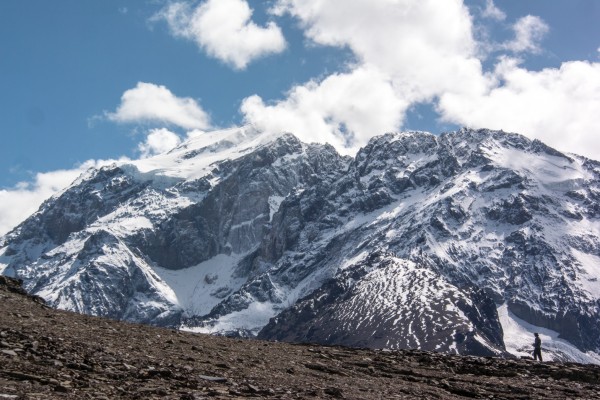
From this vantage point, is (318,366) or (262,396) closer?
(262,396)

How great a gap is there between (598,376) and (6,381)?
97.0ft

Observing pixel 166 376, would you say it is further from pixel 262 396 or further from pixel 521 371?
pixel 521 371

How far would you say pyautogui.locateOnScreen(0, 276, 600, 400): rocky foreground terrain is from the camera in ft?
72.5

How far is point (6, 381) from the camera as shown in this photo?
2036 cm

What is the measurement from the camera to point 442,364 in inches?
1529

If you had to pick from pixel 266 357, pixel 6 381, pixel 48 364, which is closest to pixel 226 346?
pixel 266 357

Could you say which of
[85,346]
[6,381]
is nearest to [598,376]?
[85,346]

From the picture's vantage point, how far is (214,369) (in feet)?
91.8

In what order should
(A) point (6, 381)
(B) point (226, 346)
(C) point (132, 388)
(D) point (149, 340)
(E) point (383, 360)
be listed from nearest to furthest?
(A) point (6, 381) < (C) point (132, 388) < (D) point (149, 340) < (B) point (226, 346) < (E) point (383, 360)

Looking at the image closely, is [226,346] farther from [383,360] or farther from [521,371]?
[521,371]

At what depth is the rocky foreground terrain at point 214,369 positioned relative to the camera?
22.1m

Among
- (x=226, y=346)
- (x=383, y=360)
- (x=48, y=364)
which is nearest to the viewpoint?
(x=48, y=364)

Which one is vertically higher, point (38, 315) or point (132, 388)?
point (38, 315)

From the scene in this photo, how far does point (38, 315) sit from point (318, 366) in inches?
504
